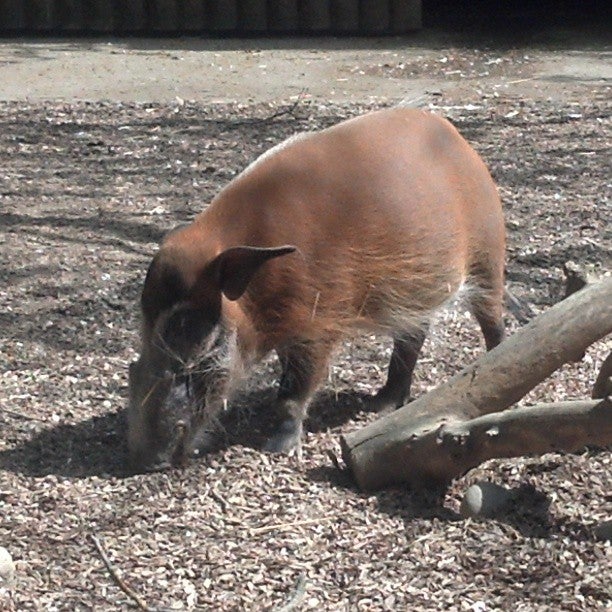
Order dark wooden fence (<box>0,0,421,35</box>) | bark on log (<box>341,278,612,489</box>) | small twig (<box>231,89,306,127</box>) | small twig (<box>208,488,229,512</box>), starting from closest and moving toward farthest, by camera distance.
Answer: bark on log (<box>341,278,612,489</box>)
small twig (<box>208,488,229,512</box>)
small twig (<box>231,89,306,127</box>)
dark wooden fence (<box>0,0,421,35</box>)

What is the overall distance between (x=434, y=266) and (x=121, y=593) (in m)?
1.52

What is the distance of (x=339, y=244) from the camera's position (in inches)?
155

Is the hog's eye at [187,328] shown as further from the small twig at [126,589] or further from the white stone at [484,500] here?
the white stone at [484,500]

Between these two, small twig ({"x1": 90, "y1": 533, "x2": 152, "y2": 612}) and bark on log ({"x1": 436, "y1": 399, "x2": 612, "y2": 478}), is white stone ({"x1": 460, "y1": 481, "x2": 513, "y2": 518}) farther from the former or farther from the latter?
small twig ({"x1": 90, "y1": 533, "x2": 152, "y2": 612})

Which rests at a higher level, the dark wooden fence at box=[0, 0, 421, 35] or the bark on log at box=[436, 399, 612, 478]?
the dark wooden fence at box=[0, 0, 421, 35]

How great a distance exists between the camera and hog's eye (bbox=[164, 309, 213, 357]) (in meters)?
3.76

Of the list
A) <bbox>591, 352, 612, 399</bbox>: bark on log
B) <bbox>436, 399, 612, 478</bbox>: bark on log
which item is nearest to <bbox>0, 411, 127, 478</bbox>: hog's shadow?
<bbox>436, 399, 612, 478</bbox>: bark on log

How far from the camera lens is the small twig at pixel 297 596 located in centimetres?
300

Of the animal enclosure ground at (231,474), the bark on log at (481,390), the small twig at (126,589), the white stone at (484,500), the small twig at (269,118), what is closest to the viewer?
the small twig at (126,589)

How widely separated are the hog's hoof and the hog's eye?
0.42m

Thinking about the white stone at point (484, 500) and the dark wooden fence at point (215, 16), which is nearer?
the white stone at point (484, 500)

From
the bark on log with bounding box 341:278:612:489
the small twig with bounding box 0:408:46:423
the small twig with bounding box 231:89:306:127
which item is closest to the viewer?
the bark on log with bounding box 341:278:612:489

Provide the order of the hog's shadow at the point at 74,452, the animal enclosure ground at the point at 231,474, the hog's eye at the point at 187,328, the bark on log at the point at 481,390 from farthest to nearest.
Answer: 1. the hog's shadow at the point at 74,452
2. the hog's eye at the point at 187,328
3. the bark on log at the point at 481,390
4. the animal enclosure ground at the point at 231,474

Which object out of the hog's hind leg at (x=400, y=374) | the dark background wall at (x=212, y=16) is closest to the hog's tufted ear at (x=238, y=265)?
the hog's hind leg at (x=400, y=374)
